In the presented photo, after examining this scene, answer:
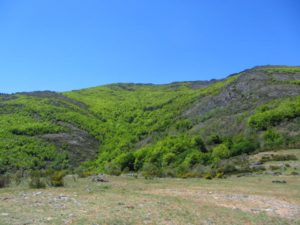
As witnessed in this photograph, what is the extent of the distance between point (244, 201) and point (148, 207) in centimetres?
504

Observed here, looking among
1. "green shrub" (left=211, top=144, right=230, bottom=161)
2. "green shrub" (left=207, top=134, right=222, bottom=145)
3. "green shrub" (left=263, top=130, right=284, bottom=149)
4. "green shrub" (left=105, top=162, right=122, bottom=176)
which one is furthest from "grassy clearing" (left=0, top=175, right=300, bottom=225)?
"green shrub" (left=207, top=134, right=222, bottom=145)

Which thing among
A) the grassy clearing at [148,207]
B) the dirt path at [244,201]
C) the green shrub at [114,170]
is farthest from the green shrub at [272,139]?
the dirt path at [244,201]

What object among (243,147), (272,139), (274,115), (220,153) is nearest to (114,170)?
(220,153)

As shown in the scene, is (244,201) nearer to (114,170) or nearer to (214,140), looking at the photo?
(114,170)

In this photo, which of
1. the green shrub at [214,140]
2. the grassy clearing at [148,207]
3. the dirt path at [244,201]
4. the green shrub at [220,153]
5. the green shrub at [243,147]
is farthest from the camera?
the green shrub at [214,140]

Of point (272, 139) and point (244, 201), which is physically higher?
point (272, 139)

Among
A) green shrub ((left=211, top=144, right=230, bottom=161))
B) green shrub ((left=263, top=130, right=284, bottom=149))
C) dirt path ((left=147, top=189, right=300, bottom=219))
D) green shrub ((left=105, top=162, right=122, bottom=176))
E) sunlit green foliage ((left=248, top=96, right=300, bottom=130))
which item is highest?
sunlit green foliage ((left=248, top=96, right=300, bottom=130))

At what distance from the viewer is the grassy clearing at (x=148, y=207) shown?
38.4 feet

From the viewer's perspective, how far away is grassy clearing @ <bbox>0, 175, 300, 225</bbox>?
461 inches

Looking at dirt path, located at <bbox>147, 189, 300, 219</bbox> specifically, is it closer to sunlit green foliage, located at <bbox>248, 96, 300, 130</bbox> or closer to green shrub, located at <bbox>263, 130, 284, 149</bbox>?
green shrub, located at <bbox>263, 130, 284, 149</bbox>

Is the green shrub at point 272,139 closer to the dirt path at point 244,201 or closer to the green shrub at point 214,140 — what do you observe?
the green shrub at point 214,140

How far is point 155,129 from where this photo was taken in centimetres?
7850

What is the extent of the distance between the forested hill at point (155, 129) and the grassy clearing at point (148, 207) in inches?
496

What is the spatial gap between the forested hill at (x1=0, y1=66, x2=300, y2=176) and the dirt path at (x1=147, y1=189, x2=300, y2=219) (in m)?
11.5
